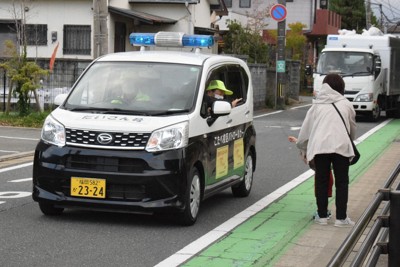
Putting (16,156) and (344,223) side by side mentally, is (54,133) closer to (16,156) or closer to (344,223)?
(344,223)

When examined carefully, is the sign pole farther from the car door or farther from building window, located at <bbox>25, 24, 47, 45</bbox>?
the car door

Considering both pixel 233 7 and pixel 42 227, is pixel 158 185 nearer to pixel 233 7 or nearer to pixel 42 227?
pixel 42 227

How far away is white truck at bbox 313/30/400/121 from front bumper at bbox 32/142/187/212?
725 inches

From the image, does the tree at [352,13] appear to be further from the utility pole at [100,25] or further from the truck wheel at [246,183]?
the truck wheel at [246,183]

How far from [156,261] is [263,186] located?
5.01 metres

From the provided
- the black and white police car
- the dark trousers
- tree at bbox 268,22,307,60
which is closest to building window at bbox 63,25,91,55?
the black and white police car

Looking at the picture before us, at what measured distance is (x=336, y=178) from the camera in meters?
8.48

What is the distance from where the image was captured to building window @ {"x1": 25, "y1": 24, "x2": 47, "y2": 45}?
29880 mm

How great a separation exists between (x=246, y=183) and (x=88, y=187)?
3086 mm

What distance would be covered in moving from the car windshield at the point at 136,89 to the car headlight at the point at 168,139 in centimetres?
40

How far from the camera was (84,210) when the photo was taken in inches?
353

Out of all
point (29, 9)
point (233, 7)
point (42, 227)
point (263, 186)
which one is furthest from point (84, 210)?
point (233, 7)

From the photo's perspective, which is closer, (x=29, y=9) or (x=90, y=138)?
(x=90, y=138)

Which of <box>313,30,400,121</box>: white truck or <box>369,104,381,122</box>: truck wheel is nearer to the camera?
<box>313,30,400,121</box>: white truck
